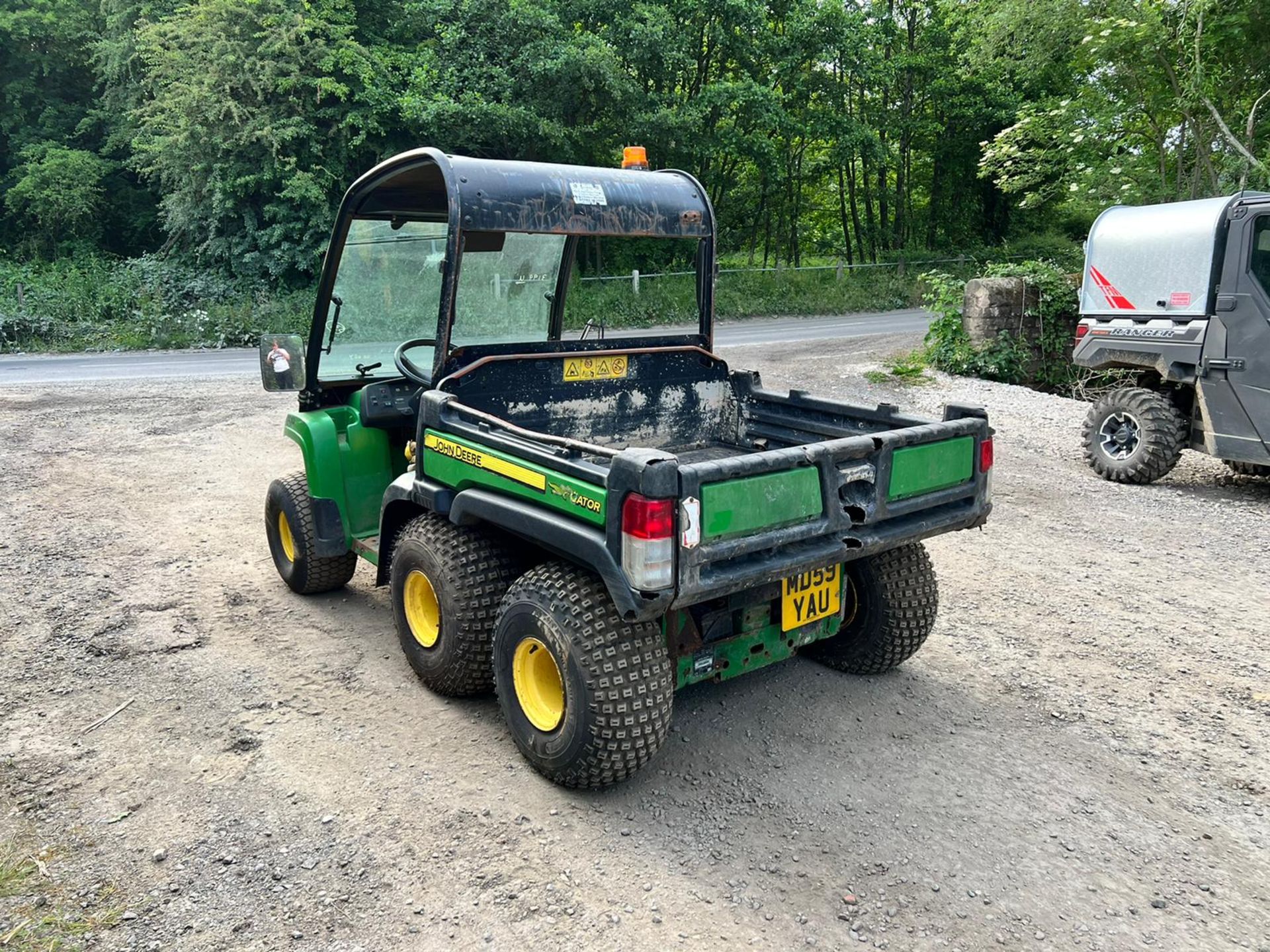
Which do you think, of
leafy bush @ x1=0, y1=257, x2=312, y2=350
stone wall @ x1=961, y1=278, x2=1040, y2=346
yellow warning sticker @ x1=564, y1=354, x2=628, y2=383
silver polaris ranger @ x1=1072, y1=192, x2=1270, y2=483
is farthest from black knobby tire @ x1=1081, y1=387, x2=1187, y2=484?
leafy bush @ x1=0, y1=257, x2=312, y2=350

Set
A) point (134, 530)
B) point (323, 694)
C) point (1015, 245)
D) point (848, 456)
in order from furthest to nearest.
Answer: point (1015, 245), point (134, 530), point (323, 694), point (848, 456)

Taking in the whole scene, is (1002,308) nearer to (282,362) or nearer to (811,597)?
(811,597)

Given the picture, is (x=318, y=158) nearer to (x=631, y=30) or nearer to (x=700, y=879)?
(x=631, y=30)

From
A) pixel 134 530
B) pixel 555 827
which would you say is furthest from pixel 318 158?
pixel 555 827

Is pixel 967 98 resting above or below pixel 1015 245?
above

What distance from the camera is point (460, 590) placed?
12.1ft

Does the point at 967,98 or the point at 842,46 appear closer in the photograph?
the point at 842,46

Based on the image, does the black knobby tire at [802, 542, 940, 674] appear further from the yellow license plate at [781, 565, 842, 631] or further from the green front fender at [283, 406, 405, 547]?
the green front fender at [283, 406, 405, 547]

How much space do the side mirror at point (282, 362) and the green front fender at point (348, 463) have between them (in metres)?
0.28

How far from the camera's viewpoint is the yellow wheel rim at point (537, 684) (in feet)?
11.1

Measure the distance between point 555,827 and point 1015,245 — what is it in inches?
1274

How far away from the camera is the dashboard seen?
4535mm

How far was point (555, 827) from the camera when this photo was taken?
3.14 meters

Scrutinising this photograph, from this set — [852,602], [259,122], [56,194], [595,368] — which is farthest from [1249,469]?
[56,194]
